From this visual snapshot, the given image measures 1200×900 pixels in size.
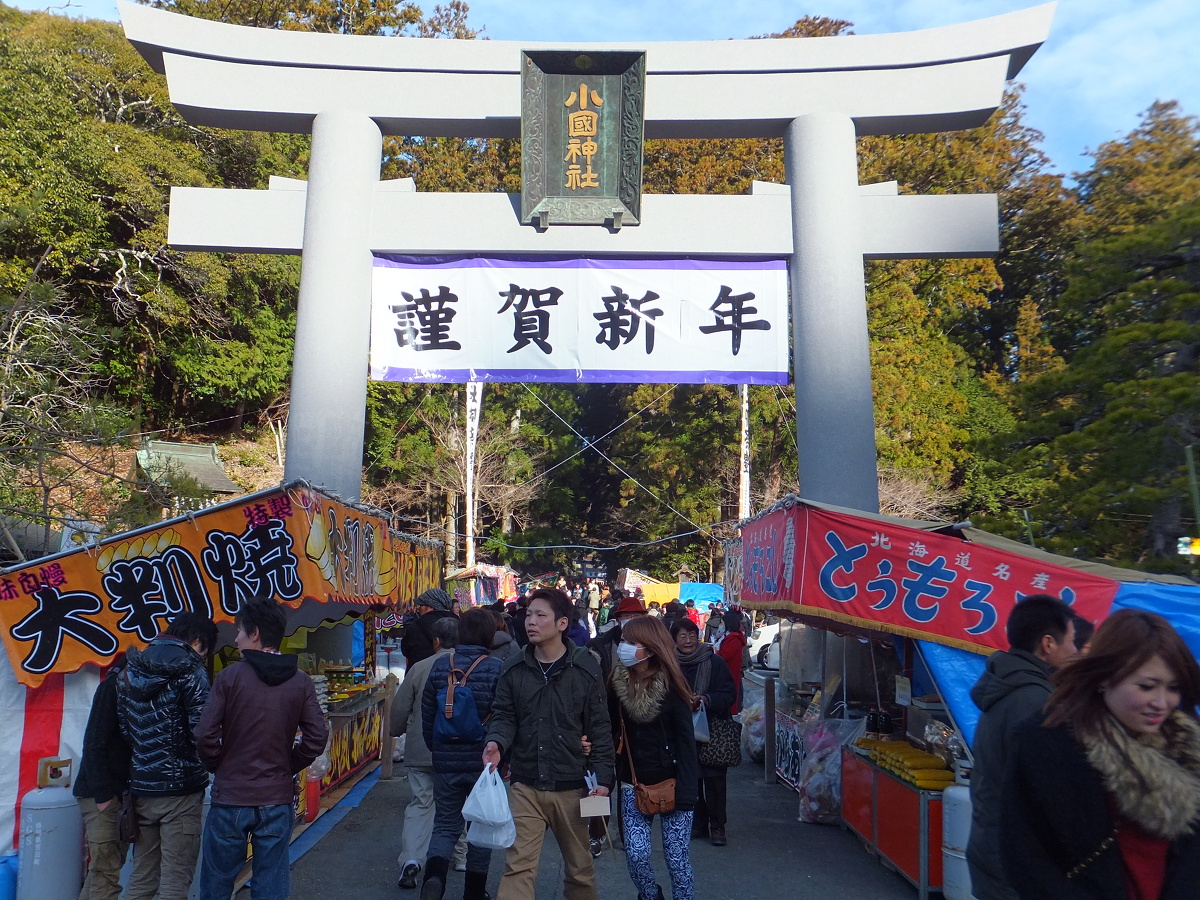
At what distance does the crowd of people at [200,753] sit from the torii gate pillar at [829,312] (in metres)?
5.97

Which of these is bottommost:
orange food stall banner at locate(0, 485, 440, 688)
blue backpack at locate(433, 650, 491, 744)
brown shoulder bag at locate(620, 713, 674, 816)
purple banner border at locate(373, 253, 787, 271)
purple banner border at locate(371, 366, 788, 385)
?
brown shoulder bag at locate(620, 713, 674, 816)

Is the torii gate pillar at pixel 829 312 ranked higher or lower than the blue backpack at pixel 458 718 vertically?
higher

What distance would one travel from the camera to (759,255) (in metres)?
9.93

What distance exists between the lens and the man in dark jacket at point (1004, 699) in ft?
10.6

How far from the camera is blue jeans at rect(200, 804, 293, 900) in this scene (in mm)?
4703

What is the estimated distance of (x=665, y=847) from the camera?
529 cm

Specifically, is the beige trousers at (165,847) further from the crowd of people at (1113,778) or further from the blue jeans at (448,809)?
the crowd of people at (1113,778)

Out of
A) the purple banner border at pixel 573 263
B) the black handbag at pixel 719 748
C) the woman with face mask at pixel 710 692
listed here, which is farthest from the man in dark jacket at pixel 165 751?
the purple banner border at pixel 573 263

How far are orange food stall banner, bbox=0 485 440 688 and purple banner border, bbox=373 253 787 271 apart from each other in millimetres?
3796

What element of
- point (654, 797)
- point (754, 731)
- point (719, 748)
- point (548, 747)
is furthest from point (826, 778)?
point (548, 747)

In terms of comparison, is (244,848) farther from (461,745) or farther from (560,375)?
(560,375)

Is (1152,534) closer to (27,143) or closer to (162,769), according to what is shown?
(162,769)

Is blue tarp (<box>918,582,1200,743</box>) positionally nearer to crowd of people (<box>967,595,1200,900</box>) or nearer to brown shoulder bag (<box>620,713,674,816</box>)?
brown shoulder bag (<box>620,713,674,816</box>)

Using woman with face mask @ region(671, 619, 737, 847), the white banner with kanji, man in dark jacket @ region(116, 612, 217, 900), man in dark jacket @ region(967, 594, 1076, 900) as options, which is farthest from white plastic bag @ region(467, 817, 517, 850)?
the white banner with kanji
